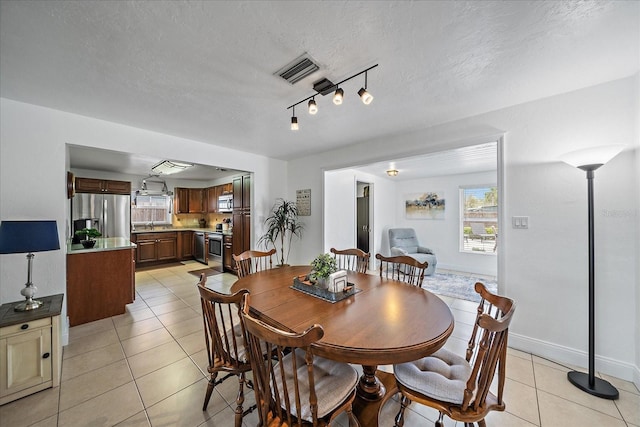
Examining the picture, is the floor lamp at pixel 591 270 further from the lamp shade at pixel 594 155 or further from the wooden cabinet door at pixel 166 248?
the wooden cabinet door at pixel 166 248

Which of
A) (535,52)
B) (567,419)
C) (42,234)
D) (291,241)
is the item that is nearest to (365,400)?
(567,419)

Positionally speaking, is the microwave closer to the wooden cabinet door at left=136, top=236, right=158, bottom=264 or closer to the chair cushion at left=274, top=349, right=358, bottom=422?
the wooden cabinet door at left=136, top=236, right=158, bottom=264

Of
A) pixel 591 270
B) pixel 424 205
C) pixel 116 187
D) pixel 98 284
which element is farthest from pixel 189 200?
pixel 591 270

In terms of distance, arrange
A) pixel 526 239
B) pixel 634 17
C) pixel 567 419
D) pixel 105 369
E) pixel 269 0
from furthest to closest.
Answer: pixel 526 239
pixel 105 369
pixel 567 419
pixel 634 17
pixel 269 0

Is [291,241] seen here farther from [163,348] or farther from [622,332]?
[622,332]

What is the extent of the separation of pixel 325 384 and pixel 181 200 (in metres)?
6.71

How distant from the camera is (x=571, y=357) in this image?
2143 millimetres

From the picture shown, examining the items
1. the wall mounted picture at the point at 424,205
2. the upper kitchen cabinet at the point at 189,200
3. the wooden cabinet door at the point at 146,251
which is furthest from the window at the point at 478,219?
the wooden cabinet door at the point at 146,251

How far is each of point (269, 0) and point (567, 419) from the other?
3.13 meters

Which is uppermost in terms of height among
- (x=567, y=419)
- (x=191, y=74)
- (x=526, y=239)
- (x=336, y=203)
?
(x=191, y=74)

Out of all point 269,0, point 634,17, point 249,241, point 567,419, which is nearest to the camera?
point 269,0

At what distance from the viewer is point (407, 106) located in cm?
241

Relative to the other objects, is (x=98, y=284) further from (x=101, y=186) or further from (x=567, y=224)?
(x=567, y=224)

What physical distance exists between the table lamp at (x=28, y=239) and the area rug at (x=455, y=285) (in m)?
4.86
